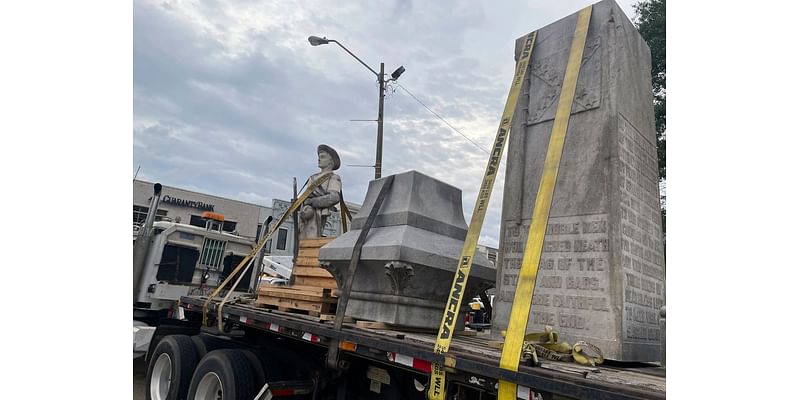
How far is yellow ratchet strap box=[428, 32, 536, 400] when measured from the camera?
3213 millimetres

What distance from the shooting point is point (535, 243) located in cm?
311

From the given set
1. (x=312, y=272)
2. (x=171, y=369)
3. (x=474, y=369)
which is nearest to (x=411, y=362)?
(x=474, y=369)

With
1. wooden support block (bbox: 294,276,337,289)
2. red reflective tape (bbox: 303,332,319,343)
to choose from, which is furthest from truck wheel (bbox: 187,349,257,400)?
wooden support block (bbox: 294,276,337,289)

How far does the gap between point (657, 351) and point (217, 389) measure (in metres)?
4.52

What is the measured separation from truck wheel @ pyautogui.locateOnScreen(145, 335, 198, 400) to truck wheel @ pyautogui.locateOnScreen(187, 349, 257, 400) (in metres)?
0.53

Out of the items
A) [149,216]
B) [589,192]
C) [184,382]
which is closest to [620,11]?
[589,192]

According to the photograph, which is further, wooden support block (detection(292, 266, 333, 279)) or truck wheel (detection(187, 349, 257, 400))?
wooden support block (detection(292, 266, 333, 279))

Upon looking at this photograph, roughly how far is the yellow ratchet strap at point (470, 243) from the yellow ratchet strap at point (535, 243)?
0.37 metres

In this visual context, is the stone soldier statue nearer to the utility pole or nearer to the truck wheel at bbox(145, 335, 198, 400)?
the truck wheel at bbox(145, 335, 198, 400)

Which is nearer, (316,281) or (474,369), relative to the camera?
(474,369)

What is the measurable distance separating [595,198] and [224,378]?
4105 millimetres

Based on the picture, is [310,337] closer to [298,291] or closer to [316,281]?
[298,291]

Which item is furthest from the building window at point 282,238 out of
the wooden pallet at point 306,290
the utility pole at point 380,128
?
the wooden pallet at point 306,290

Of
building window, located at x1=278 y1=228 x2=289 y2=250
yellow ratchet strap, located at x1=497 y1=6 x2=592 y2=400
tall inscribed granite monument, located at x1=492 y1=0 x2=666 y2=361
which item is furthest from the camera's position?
building window, located at x1=278 y1=228 x2=289 y2=250
